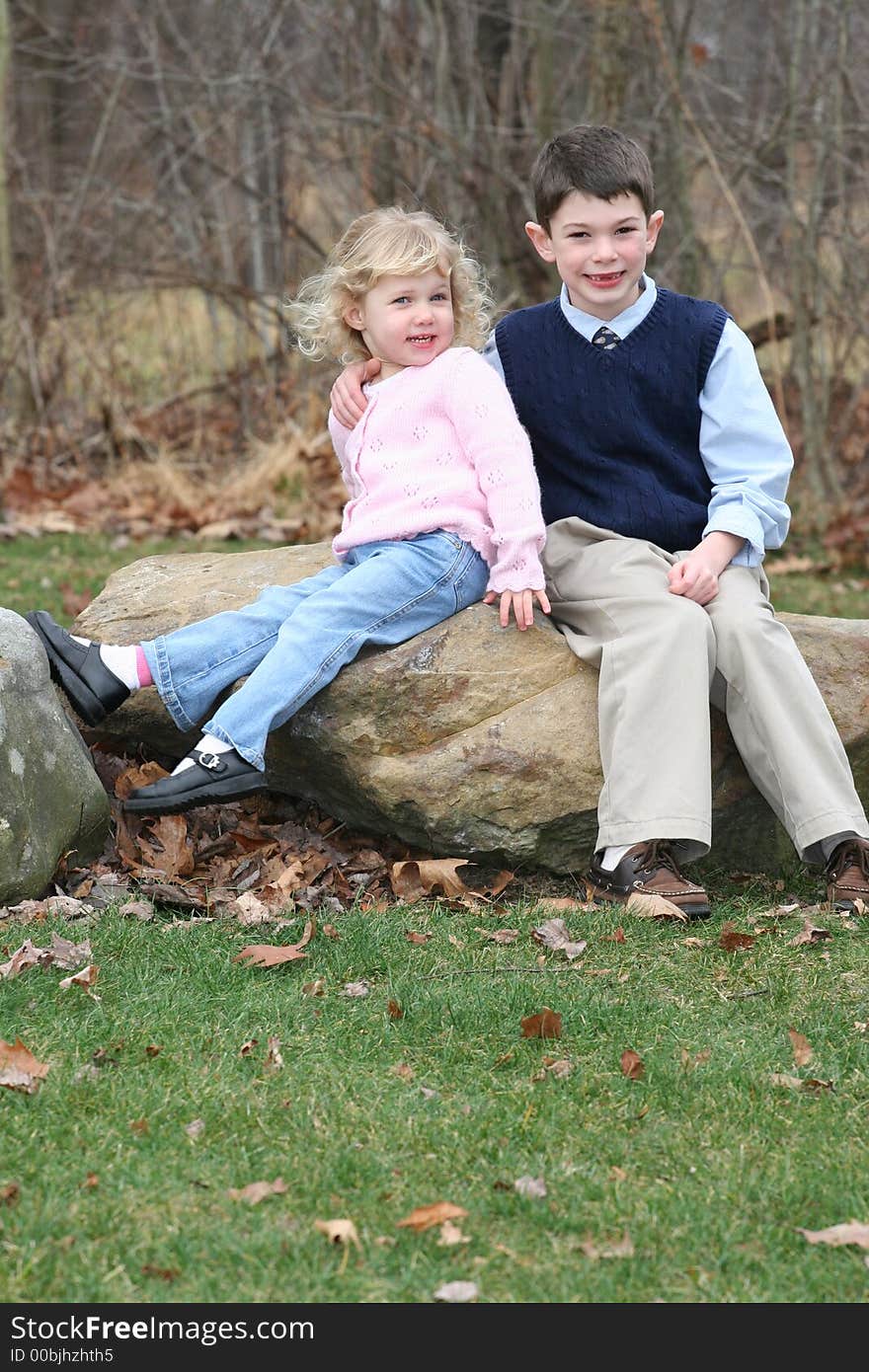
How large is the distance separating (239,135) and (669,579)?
7.43 meters

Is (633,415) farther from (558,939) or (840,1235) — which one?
(840,1235)

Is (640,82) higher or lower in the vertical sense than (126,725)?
higher

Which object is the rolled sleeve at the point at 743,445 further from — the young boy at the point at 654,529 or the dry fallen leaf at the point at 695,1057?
the dry fallen leaf at the point at 695,1057

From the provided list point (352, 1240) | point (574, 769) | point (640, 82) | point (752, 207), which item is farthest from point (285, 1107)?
point (752, 207)

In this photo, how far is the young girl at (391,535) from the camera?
4.19 meters

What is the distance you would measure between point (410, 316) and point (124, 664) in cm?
129

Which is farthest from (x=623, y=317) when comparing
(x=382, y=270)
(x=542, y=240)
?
(x=382, y=270)

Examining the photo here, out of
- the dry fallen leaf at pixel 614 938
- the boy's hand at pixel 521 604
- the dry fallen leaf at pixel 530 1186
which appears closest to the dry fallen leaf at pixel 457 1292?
the dry fallen leaf at pixel 530 1186

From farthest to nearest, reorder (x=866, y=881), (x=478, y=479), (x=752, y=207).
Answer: (x=752, y=207) → (x=478, y=479) → (x=866, y=881)

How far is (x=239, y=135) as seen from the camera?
412 inches

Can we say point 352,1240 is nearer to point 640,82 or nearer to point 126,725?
point 126,725

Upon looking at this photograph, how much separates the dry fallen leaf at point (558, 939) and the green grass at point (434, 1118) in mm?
25

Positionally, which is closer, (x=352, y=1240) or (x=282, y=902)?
(x=352, y=1240)

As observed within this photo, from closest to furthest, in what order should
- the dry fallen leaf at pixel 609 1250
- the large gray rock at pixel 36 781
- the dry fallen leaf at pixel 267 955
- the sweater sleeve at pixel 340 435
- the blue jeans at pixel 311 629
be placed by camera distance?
the dry fallen leaf at pixel 609 1250, the dry fallen leaf at pixel 267 955, the large gray rock at pixel 36 781, the blue jeans at pixel 311 629, the sweater sleeve at pixel 340 435
